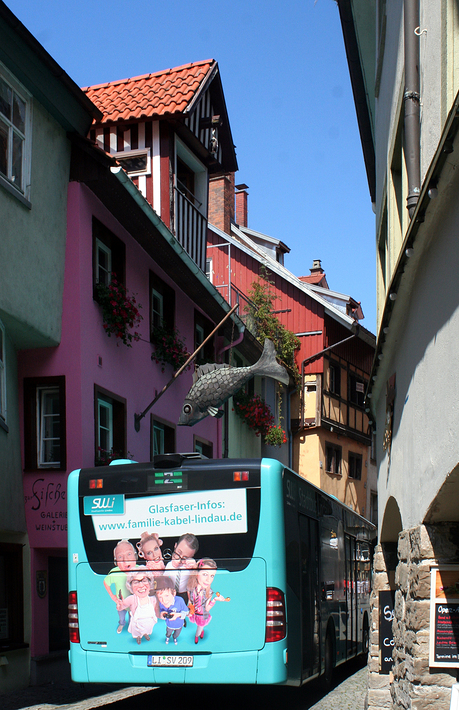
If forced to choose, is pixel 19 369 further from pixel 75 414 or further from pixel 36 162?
pixel 36 162

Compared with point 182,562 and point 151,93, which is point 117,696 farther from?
point 151,93

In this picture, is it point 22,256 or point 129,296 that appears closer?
point 22,256

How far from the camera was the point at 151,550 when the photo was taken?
30.2 ft

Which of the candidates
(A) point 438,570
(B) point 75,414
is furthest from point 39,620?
(A) point 438,570

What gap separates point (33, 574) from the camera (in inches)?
505

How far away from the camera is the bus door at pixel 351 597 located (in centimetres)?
1460

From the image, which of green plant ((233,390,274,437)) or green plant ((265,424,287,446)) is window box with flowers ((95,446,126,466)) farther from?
green plant ((265,424,287,446))

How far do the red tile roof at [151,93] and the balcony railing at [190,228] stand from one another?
168cm

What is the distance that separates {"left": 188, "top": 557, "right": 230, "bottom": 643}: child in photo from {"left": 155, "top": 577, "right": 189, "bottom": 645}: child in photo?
110 mm

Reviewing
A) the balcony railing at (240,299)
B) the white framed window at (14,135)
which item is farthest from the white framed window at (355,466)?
the white framed window at (14,135)

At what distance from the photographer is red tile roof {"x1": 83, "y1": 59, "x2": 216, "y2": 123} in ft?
57.2

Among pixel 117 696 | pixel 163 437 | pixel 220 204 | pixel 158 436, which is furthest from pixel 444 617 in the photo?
pixel 220 204

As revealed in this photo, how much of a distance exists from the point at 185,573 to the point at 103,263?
7.45m

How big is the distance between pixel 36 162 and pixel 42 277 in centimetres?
168
